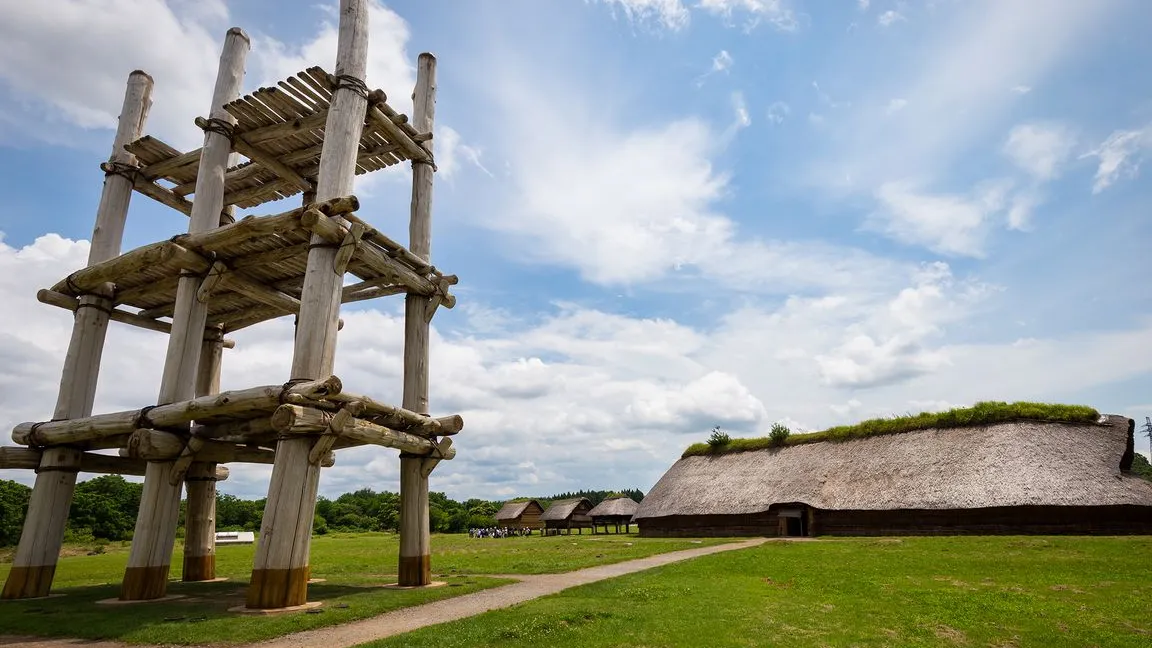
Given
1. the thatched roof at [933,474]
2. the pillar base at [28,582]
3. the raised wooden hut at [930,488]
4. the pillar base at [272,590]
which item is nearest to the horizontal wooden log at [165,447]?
the pillar base at [272,590]

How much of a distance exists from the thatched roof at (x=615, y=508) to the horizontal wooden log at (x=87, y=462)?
138ft

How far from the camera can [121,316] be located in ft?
61.0

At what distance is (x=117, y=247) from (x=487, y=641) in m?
17.5

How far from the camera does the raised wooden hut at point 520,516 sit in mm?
63344

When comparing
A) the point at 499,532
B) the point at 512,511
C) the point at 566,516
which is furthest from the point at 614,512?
the point at 512,511

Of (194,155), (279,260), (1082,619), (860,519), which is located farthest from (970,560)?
(194,155)

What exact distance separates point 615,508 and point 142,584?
44.4 metres

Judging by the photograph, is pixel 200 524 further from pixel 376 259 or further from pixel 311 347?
pixel 376 259

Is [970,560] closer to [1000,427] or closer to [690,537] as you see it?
[1000,427]

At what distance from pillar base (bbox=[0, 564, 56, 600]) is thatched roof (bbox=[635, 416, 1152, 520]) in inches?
1280

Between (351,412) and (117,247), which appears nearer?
(351,412)

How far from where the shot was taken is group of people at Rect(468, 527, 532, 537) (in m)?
56.6

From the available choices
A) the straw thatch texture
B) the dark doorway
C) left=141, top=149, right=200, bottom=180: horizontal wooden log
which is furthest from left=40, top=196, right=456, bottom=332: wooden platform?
the straw thatch texture

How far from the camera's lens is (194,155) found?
18562 millimetres
